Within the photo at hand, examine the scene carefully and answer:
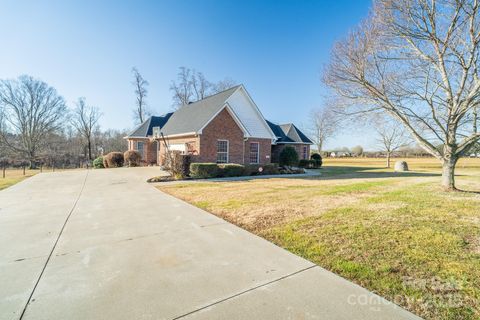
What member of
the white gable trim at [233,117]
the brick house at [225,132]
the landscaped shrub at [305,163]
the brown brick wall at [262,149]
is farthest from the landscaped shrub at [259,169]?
the landscaped shrub at [305,163]

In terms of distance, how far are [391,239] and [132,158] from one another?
23.3 meters

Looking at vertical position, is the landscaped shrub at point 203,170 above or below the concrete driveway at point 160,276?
above

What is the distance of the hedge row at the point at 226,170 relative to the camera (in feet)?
45.9

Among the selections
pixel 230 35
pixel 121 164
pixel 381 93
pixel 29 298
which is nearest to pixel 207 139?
pixel 230 35

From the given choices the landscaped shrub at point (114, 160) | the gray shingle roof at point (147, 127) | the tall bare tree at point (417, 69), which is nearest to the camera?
the tall bare tree at point (417, 69)

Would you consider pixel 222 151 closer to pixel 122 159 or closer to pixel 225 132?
pixel 225 132

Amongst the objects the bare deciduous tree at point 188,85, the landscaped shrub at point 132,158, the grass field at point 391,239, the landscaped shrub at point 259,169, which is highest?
the bare deciduous tree at point 188,85

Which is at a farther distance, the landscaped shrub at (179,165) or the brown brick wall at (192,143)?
the brown brick wall at (192,143)

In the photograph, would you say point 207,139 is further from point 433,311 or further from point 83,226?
point 433,311

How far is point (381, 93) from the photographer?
921 cm

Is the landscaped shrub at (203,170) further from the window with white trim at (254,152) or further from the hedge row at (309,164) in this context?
the hedge row at (309,164)

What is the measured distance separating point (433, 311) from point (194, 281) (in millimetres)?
2634

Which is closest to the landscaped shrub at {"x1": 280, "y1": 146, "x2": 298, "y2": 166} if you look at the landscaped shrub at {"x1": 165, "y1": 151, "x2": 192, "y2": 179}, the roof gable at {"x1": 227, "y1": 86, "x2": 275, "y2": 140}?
the roof gable at {"x1": 227, "y1": 86, "x2": 275, "y2": 140}

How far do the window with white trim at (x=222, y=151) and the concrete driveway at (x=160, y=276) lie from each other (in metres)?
12.0
